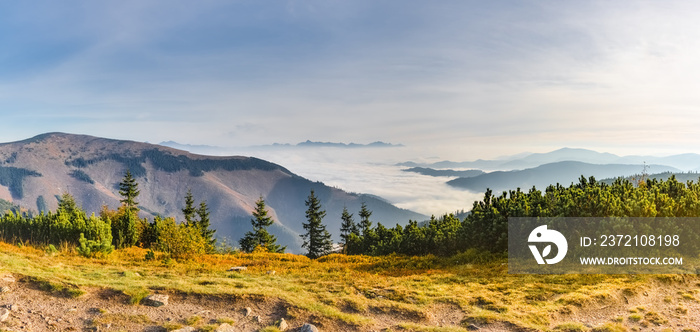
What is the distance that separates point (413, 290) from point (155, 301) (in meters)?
9.57

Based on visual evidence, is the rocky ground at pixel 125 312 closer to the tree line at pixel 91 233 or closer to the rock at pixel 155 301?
the rock at pixel 155 301

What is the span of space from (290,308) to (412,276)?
344 inches

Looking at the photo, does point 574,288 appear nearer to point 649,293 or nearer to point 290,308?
point 649,293

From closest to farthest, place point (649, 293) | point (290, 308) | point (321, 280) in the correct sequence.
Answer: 1. point (290, 308)
2. point (649, 293)
3. point (321, 280)

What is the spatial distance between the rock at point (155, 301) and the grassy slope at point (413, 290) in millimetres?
493

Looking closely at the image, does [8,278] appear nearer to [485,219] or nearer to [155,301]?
[155,301]

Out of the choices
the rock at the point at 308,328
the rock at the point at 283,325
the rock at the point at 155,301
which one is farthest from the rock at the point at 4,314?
→ the rock at the point at 308,328

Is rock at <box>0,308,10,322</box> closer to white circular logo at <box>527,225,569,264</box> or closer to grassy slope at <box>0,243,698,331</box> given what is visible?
grassy slope at <box>0,243,698,331</box>

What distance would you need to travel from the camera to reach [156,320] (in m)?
11.8

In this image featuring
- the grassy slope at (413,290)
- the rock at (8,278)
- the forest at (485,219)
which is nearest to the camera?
the grassy slope at (413,290)

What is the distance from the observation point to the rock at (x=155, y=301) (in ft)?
42.3

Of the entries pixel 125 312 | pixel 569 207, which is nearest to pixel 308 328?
pixel 125 312

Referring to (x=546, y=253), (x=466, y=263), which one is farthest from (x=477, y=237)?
(x=546, y=253)

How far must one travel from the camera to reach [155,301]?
42.4 ft
